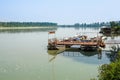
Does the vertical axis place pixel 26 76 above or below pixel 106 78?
below

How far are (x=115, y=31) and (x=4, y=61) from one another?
158 feet

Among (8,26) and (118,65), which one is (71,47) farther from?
(8,26)

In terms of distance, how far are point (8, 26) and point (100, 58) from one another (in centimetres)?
12183

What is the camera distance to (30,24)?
17812 cm

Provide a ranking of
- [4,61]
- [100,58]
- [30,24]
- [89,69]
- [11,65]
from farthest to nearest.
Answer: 1. [30,24]
2. [100,58]
3. [4,61]
4. [11,65]
5. [89,69]

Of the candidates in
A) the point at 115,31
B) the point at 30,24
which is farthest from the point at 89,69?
the point at 30,24

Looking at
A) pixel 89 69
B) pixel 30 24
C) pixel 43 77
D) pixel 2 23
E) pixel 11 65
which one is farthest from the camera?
pixel 30 24

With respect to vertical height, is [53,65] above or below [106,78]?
below

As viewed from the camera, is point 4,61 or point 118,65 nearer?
point 118,65

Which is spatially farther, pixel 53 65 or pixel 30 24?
pixel 30 24

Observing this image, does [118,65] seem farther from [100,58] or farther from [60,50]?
[60,50]

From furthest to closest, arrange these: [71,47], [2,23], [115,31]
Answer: [2,23], [115,31], [71,47]

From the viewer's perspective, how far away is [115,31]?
2566 inches

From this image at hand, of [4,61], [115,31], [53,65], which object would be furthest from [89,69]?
[115,31]
